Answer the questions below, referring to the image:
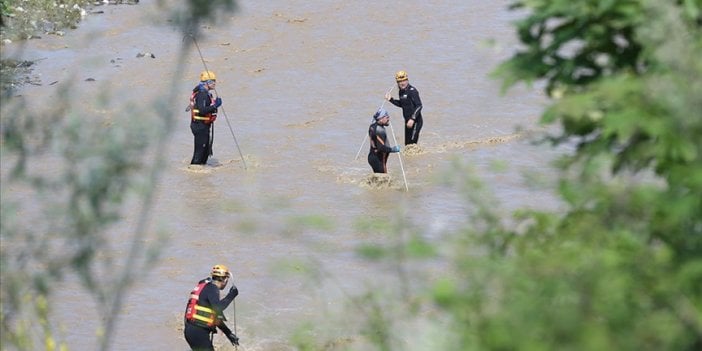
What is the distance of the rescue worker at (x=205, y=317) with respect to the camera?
43.9 ft

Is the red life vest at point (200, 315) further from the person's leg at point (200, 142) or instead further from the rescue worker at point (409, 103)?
the rescue worker at point (409, 103)

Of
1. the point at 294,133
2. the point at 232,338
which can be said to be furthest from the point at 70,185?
the point at 294,133

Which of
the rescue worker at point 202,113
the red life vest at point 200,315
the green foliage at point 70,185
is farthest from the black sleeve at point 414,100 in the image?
the green foliage at point 70,185

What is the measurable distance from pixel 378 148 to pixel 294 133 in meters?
4.18

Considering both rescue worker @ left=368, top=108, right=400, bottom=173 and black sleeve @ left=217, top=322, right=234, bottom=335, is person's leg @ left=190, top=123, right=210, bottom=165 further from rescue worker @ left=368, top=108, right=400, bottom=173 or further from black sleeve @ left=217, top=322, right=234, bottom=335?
black sleeve @ left=217, top=322, right=234, bottom=335

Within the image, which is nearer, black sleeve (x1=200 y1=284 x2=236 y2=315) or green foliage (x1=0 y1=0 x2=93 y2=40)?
black sleeve (x1=200 y1=284 x2=236 y2=315)

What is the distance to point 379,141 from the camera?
20047mm

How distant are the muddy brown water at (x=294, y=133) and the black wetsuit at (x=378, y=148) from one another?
287mm

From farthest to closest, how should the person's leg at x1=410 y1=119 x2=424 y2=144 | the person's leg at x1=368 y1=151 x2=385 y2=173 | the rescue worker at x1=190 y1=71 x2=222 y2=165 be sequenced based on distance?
the person's leg at x1=410 y1=119 x2=424 y2=144, the rescue worker at x1=190 y1=71 x2=222 y2=165, the person's leg at x1=368 y1=151 x2=385 y2=173

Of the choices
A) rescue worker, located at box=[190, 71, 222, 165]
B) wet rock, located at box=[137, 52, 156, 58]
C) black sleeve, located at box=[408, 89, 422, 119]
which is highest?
rescue worker, located at box=[190, 71, 222, 165]

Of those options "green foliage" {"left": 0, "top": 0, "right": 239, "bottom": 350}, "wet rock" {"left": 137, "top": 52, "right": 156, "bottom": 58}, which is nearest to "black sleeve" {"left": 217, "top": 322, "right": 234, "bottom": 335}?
"green foliage" {"left": 0, "top": 0, "right": 239, "bottom": 350}

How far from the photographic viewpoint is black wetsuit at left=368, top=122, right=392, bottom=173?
65.8 feet

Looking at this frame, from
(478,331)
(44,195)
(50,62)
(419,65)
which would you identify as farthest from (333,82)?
(478,331)

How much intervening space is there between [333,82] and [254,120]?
319cm
